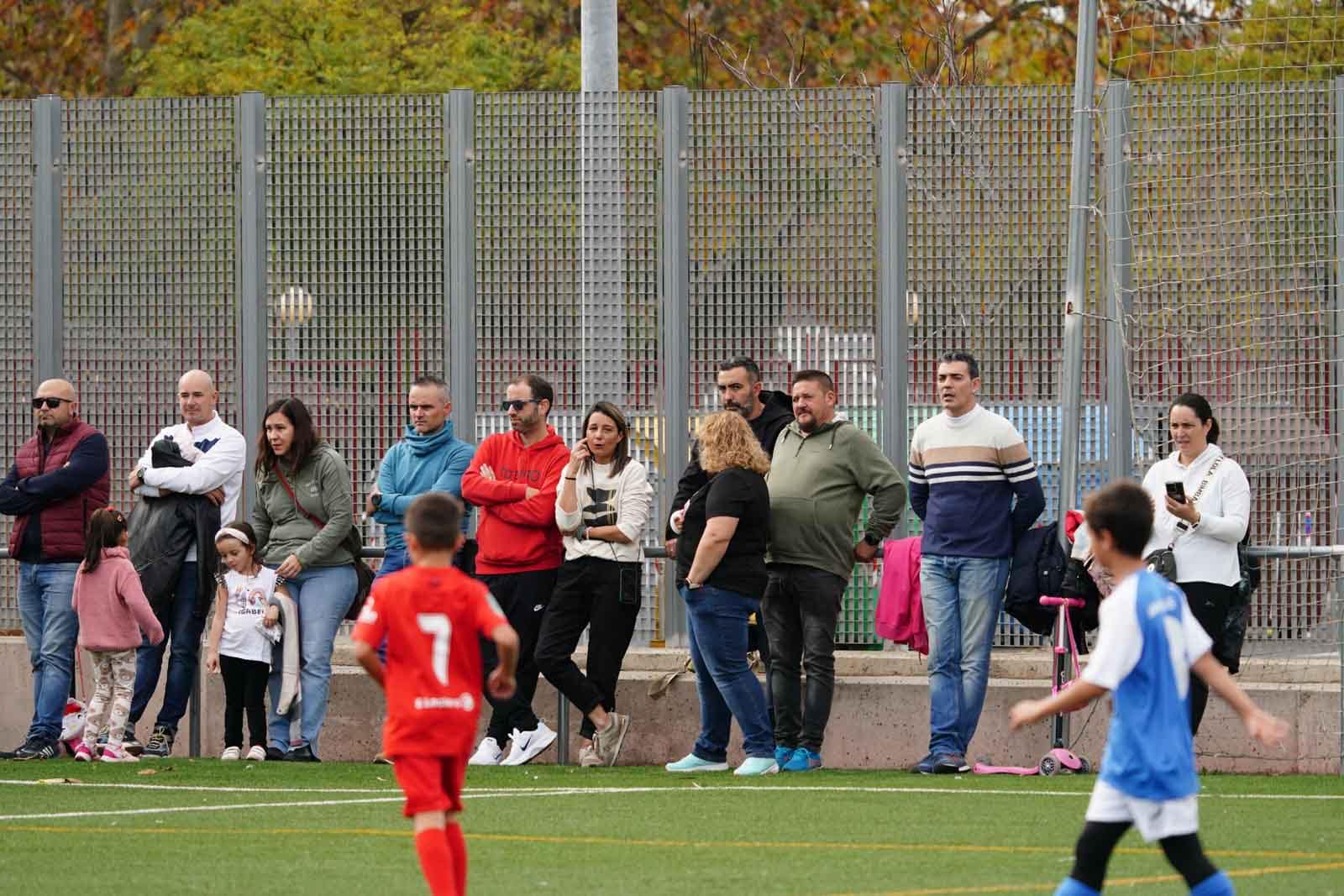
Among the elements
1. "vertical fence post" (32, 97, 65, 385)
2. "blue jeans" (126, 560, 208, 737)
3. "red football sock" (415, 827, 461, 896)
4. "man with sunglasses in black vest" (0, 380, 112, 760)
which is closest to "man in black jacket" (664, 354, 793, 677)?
"blue jeans" (126, 560, 208, 737)

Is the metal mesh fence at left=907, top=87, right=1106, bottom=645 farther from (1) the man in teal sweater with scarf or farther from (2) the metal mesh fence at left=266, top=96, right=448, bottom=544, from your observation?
(2) the metal mesh fence at left=266, top=96, right=448, bottom=544

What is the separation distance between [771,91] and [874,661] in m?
3.37

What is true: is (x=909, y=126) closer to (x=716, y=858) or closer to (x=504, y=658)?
(x=716, y=858)

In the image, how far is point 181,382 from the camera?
13750 millimetres

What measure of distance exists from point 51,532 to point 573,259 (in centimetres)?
343

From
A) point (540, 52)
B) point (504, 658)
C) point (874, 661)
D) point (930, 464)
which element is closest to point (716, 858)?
point (504, 658)

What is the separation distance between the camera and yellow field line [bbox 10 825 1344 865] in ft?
28.9

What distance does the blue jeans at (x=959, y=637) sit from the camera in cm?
1216

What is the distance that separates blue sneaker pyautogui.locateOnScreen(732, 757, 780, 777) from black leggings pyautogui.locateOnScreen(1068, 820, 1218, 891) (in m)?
5.68

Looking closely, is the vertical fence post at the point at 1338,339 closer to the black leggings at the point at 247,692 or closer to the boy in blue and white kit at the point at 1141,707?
the black leggings at the point at 247,692

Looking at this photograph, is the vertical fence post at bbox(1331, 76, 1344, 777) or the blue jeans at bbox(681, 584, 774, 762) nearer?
the blue jeans at bbox(681, 584, 774, 762)

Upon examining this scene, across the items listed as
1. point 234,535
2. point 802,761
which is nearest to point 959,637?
point 802,761

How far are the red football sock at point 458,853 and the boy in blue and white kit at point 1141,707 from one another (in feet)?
5.49

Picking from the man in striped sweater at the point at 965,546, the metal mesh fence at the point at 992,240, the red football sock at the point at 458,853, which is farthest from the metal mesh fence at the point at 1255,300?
the red football sock at the point at 458,853
